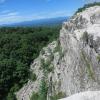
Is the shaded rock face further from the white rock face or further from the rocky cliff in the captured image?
the white rock face

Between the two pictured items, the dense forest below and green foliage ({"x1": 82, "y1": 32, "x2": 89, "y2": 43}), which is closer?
green foliage ({"x1": 82, "y1": 32, "x2": 89, "y2": 43})

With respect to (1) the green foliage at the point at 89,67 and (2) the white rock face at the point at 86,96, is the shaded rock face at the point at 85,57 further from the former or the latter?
(2) the white rock face at the point at 86,96

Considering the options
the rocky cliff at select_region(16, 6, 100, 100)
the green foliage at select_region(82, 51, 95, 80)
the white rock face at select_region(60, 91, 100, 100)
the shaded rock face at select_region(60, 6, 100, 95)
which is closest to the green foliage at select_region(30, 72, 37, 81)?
the rocky cliff at select_region(16, 6, 100, 100)

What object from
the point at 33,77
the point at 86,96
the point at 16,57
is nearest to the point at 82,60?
the point at 86,96

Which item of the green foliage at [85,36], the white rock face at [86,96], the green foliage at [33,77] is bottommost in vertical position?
the green foliage at [33,77]

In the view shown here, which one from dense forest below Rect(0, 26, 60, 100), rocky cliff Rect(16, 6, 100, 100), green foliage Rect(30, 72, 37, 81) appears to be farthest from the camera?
dense forest below Rect(0, 26, 60, 100)

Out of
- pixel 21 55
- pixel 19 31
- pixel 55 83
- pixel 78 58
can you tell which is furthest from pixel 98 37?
pixel 19 31

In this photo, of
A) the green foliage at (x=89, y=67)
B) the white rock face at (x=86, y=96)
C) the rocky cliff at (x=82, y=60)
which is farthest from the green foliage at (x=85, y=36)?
the white rock face at (x=86, y=96)

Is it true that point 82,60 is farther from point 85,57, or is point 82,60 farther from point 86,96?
point 86,96
